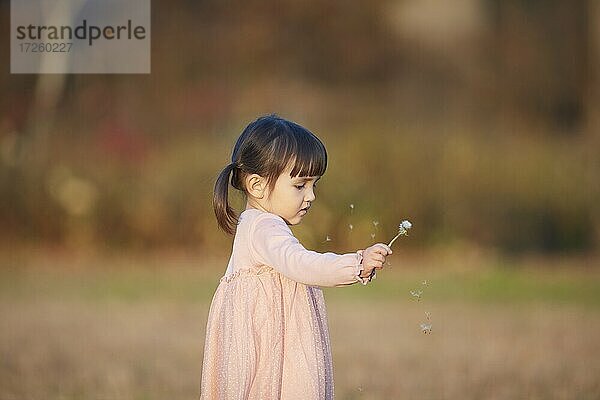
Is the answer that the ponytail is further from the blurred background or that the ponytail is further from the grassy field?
the blurred background

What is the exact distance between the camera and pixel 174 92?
593 cm

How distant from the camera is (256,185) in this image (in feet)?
7.19

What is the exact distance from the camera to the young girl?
2.14 m

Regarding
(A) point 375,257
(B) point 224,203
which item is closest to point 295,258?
(A) point 375,257

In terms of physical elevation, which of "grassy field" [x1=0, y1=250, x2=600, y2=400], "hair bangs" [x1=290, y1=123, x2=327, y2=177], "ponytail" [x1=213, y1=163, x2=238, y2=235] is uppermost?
"hair bangs" [x1=290, y1=123, x2=327, y2=177]

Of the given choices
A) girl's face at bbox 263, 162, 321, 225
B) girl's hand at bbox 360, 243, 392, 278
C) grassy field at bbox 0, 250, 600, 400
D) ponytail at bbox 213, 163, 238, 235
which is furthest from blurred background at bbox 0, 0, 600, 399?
girl's hand at bbox 360, 243, 392, 278

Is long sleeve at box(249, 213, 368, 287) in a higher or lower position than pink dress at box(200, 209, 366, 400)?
higher

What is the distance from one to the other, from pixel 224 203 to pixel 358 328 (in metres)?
2.63

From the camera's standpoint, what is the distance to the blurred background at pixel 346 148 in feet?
18.9

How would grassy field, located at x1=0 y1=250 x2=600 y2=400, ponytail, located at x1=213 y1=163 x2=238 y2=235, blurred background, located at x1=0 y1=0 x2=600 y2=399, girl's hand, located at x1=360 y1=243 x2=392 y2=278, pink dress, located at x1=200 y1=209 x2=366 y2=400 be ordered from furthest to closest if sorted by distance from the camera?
blurred background, located at x1=0 y1=0 x2=600 y2=399 → grassy field, located at x1=0 y1=250 x2=600 y2=400 → ponytail, located at x1=213 y1=163 x2=238 y2=235 → pink dress, located at x1=200 y1=209 x2=366 y2=400 → girl's hand, located at x1=360 y1=243 x2=392 y2=278

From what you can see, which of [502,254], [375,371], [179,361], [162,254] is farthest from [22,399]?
[502,254]

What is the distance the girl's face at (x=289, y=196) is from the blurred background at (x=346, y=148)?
3.23 m

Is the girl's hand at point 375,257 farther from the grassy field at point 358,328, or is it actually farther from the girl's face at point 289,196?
the grassy field at point 358,328

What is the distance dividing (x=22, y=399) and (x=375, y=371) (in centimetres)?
118
